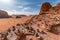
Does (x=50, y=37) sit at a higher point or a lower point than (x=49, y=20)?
lower

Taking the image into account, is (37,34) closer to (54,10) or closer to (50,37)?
(50,37)

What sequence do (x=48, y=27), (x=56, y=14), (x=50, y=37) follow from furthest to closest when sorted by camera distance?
(x=56, y=14) < (x=48, y=27) < (x=50, y=37)

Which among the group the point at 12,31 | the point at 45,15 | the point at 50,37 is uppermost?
the point at 45,15

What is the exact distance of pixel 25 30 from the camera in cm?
748

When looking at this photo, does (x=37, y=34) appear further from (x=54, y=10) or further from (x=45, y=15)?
(x=54, y=10)

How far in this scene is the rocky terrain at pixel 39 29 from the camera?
7265 millimetres

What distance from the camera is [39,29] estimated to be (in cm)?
852

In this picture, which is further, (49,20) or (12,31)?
(49,20)

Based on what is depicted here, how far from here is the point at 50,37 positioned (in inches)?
314

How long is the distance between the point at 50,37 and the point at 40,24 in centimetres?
132

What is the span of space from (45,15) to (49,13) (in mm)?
354

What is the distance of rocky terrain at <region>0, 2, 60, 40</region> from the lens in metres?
7.26

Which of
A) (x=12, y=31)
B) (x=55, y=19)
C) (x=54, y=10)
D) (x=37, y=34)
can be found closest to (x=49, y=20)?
(x=55, y=19)

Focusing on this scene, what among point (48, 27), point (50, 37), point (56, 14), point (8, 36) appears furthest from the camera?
point (56, 14)
